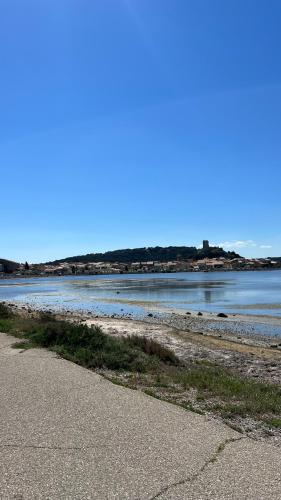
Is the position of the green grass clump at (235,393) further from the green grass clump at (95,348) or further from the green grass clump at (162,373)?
the green grass clump at (95,348)

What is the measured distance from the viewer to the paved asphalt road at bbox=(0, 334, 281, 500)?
4512mm

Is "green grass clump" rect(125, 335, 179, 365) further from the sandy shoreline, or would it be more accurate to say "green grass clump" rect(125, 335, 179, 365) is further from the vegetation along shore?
the sandy shoreline

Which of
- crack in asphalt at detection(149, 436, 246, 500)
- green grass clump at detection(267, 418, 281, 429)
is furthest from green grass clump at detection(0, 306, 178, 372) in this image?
crack in asphalt at detection(149, 436, 246, 500)

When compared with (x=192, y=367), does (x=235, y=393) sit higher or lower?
higher

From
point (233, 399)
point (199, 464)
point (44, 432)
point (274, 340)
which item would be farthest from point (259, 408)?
point (274, 340)

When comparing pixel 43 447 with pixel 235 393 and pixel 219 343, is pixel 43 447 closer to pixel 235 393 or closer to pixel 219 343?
pixel 235 393

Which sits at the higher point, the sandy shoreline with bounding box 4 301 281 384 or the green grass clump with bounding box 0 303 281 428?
the green grass clump with bounding box 0 303 281 428

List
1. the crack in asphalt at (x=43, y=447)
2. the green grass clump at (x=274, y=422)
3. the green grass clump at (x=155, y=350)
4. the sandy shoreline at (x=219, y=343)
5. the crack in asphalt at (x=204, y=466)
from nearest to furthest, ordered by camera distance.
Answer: the crack in asphalt at (x=204, y=466) < the crack in asphalt at (x=43, y=447) < the green grass clump at (x=274, y=422) < the green grass clump at (x=155, y=350) < the sandy shoreline at (x=219, y=343)

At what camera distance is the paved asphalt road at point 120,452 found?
4512 millimetres

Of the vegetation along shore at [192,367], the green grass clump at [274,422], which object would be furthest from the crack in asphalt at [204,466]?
the green grass clump at [274,422]

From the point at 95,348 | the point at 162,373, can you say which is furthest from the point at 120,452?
the point at 95,348

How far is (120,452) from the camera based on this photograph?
17.7 feet

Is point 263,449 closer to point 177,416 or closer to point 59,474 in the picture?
point 177,416

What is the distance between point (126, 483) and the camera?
463 centimetres
